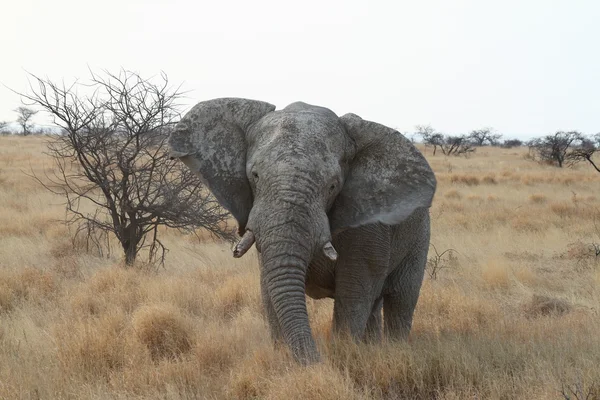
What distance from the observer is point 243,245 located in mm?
3736

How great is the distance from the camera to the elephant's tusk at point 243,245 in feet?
12.2

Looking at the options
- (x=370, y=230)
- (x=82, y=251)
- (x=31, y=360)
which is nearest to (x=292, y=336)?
(x=370, y=230)

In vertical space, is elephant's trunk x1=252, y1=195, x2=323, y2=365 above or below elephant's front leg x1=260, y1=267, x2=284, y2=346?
above

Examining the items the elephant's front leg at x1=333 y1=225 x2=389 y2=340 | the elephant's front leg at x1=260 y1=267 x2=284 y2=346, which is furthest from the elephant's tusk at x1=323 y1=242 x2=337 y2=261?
the elephant's front leg at x1=260 y1=267 x2=284 y2=346

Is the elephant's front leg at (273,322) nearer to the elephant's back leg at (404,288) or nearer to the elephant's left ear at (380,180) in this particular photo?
the elephant's left ear at (380,180)

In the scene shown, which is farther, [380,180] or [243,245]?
[380,180]

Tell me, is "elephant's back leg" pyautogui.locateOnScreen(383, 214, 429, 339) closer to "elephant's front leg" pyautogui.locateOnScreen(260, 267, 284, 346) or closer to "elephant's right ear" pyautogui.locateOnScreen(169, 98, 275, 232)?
"elephant's front leg" pyautogui.locateOnScreen(260, 267, 284, 346)

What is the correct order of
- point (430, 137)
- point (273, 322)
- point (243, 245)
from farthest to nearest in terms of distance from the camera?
point (430, 137) → point (273, 322) → point (243, 245)

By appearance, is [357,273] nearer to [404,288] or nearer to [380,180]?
[380,180]

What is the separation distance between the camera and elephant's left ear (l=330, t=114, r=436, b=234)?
4297mm

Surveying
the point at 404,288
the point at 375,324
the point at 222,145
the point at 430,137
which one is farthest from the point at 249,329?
the point at 430,137

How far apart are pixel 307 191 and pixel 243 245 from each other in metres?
0.48

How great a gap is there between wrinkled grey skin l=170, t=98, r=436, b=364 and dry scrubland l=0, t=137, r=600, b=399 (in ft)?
1.42

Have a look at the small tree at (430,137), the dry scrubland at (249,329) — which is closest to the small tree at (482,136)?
the small tree at (430,137)
